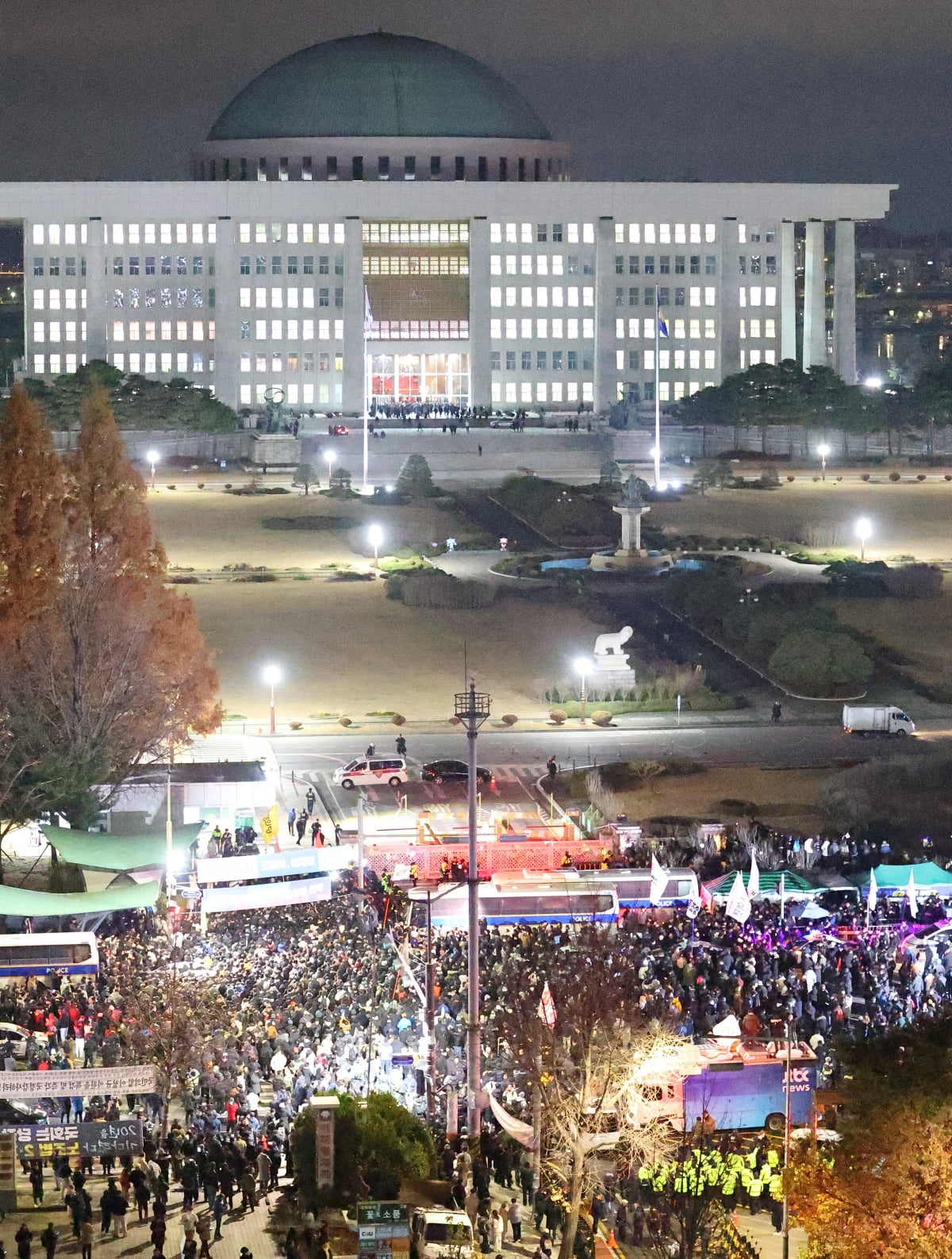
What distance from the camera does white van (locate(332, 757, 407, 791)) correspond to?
176 feet

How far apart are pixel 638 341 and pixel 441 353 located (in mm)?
11576

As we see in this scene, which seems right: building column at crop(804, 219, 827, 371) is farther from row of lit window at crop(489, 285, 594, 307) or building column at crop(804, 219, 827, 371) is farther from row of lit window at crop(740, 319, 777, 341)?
row of lit window at crop(489, 285, 594, 307)

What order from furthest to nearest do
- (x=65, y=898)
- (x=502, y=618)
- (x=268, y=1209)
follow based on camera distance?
(x=502, y=618)
(x=65, y=898)
(x=268, y=1209)

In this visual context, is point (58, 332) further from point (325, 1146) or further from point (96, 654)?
point (325, 1146)

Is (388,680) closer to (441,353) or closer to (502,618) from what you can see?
(502,618)

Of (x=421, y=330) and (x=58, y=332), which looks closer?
(x=58, y=332)

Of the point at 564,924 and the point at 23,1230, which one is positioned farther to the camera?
the point at 564,924

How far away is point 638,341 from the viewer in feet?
474

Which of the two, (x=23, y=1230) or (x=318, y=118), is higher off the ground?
(x=318, y=118)

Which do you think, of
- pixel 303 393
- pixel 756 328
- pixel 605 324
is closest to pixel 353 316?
pixel 303 393

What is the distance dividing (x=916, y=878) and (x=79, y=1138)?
17.3m

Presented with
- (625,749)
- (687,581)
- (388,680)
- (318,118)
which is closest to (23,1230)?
(625,749)

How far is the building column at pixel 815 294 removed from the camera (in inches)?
6004

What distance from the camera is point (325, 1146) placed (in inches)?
1111
